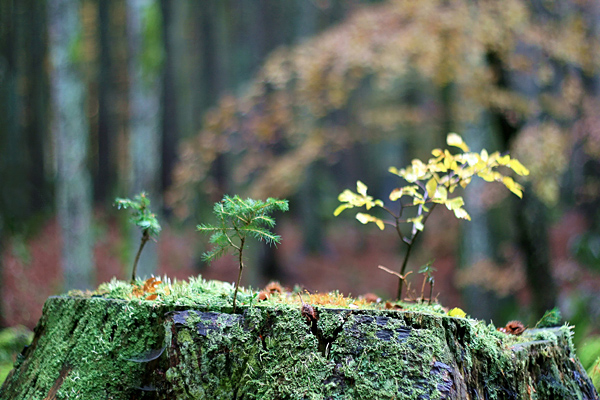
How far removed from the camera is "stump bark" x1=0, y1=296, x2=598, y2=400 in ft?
5.79

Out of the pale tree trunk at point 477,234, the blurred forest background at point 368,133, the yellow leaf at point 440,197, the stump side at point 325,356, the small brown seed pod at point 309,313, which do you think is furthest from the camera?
the pale tree trunk at point 477,234

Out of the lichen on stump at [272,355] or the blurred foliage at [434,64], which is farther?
the blurred foliage at [434,64]

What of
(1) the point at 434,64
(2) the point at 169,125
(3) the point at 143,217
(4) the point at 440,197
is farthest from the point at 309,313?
(2) the point at 169,125

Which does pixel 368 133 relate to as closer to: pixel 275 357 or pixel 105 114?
pixel 275 357

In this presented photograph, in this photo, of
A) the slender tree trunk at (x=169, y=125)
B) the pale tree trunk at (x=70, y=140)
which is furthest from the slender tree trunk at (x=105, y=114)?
the pale tree trunk at (x=70, y=140)

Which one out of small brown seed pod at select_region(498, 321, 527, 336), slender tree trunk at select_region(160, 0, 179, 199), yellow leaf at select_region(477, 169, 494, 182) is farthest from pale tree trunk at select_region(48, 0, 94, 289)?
slender tree trunk at select_region(160, 0, 179, 199)

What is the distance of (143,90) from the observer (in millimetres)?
8109

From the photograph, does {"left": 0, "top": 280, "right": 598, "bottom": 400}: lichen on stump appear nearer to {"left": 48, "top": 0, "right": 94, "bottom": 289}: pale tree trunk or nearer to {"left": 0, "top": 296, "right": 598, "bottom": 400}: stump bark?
{"left": 0, "top": 296, "right": 598, "bottom": 400}: stump bark

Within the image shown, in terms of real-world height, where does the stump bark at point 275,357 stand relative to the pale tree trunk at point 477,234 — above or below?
below

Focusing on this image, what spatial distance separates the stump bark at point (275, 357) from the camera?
1.77 metres

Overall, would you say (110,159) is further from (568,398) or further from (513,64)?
(568,398)

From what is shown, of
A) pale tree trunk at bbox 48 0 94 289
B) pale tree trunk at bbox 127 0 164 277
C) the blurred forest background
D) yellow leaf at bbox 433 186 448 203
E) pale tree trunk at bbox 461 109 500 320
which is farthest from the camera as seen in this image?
pale tree trunk at bbox 127 0 164 277

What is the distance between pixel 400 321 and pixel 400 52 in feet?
14.7

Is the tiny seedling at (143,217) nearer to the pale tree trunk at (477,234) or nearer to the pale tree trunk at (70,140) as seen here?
the pale tree trunk at (477,234)
